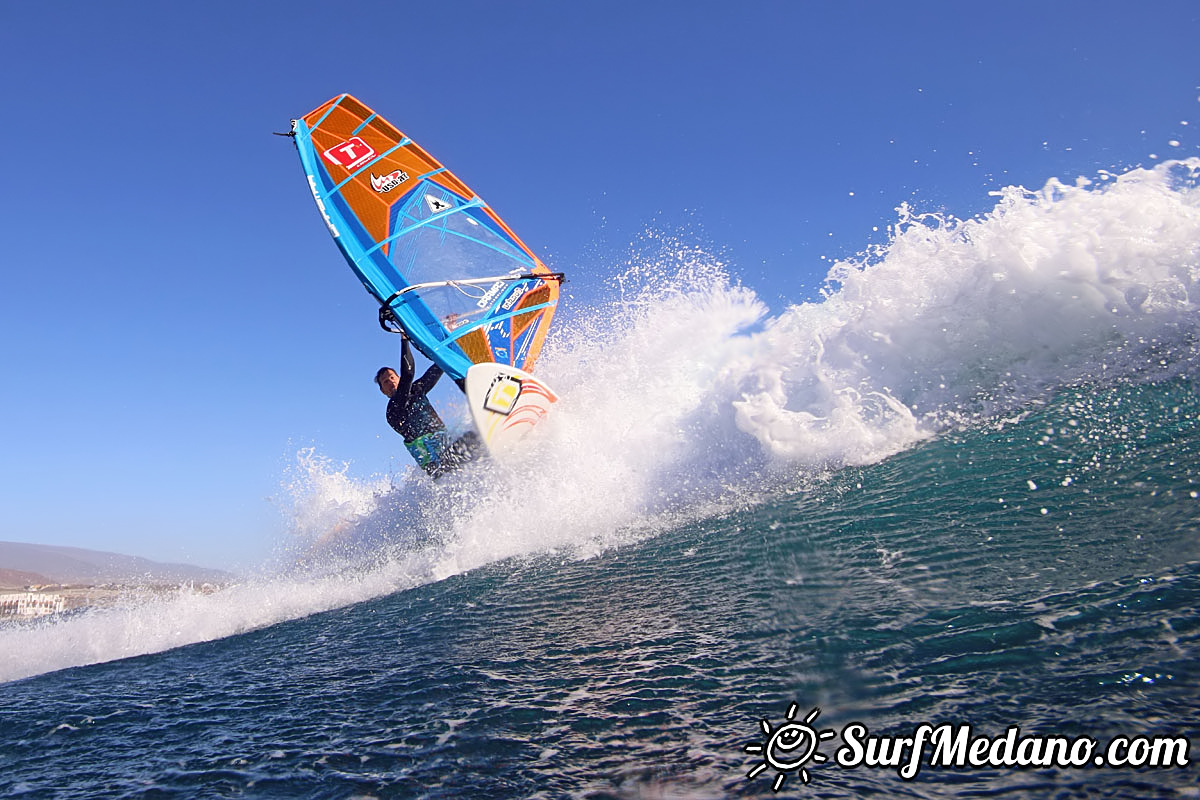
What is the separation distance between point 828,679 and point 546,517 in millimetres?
5139

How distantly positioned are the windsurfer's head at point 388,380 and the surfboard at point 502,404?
1117 millimetres

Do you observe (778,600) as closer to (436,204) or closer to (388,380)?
(388,380)

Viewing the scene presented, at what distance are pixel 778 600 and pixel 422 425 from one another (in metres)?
6.67

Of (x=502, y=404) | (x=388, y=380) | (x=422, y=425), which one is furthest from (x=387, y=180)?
(x=502, y=404)

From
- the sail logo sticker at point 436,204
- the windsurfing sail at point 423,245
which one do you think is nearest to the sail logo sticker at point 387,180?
the windsurfing sail at point 423,245

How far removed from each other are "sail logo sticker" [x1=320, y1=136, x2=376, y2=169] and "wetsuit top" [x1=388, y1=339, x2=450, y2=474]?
3450mm

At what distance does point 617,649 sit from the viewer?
315 cm

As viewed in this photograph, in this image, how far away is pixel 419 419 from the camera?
907cm

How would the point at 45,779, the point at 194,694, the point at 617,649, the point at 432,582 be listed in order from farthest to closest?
the point at 432,582
the point at 194,694
the point at 617,649
the point at 45,779

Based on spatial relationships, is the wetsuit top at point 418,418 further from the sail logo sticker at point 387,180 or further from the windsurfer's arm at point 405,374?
the sail logo sticker at point 387,180

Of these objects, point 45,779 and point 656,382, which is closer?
point 45,779

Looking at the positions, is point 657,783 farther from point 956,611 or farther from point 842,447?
point 842,447

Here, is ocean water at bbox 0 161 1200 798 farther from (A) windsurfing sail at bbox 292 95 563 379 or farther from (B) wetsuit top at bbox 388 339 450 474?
(A) windsurfing sail at bbox 292 95 563 379

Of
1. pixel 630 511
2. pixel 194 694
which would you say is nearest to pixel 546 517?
pixel 630 511
